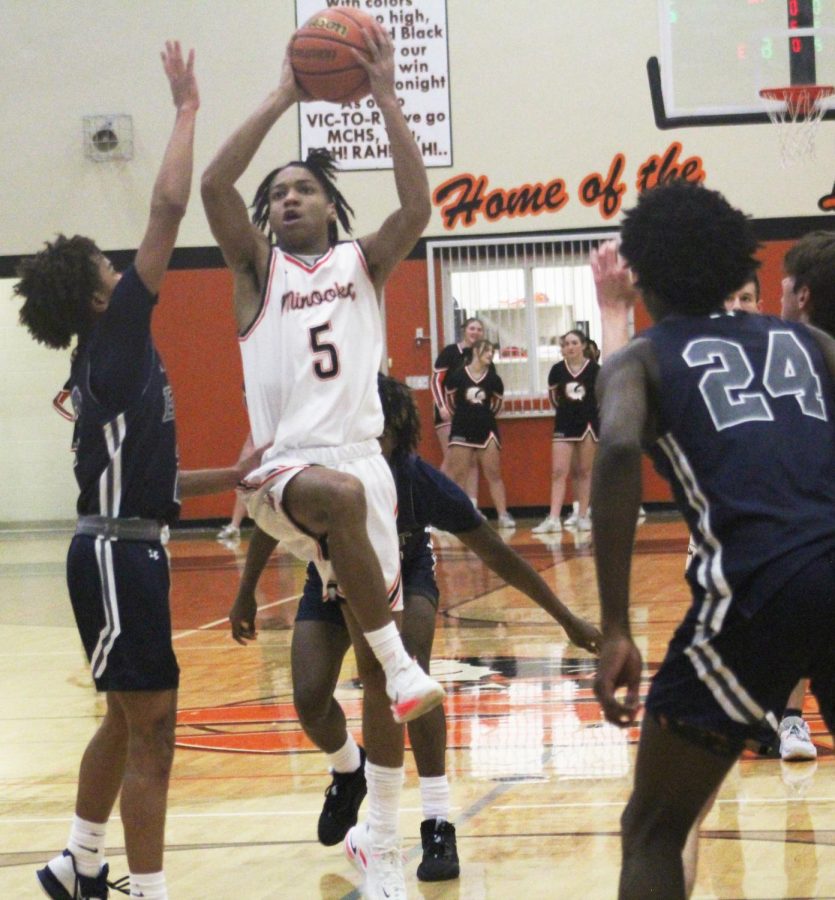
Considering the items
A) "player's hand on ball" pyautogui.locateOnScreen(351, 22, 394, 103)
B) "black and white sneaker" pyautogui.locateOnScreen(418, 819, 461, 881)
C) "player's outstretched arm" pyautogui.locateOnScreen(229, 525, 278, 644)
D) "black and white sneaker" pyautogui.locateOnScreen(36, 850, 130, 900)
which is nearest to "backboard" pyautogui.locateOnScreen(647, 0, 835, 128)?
"player's hand on ball" pyautogui.locateOnScreen(351, 22, 394, 103)

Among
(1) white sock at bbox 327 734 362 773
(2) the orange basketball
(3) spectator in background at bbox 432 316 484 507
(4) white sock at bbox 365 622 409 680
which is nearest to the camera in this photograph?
(4) white sock at bbox 365 622 409 680

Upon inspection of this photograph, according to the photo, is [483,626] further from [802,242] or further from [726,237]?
[726,237]

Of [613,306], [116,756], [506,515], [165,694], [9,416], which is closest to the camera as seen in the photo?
[613,306]

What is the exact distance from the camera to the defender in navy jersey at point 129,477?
11.6ft

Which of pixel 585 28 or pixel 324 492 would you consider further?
pixel 585 28

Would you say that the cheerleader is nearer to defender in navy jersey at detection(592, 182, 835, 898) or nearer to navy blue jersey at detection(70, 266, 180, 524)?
navy blue jersey at detection(70, 266, 180, 524)

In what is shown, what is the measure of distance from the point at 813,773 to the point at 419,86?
475 inches

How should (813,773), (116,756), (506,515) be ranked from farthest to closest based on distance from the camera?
(506,515)
(813,773)
(116,756)

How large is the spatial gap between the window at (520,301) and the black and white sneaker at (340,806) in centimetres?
1158

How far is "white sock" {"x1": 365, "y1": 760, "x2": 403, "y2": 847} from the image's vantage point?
4020 millimetres

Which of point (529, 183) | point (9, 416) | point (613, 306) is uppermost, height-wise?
point (529, 183)

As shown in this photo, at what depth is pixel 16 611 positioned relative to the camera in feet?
34.4

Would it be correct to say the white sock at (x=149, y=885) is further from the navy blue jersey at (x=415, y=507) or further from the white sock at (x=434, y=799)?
the navy blue jersey at (x=415, y=507)

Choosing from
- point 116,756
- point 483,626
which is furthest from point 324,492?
point 483,626
